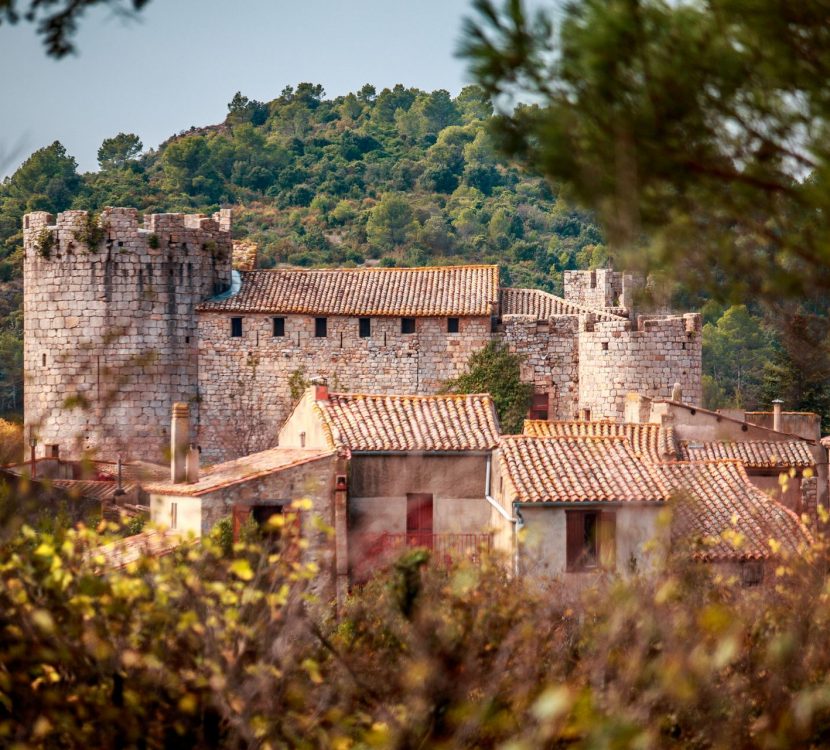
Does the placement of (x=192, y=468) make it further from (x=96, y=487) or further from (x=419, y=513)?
(x=96, y=487)

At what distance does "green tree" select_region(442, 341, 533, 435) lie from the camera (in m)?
39.7

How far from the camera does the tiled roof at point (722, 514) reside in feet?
83.4

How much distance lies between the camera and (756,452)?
3494 cm

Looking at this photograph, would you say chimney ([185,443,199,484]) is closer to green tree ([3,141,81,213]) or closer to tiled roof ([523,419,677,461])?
tiled roof ([523,419,677,461])

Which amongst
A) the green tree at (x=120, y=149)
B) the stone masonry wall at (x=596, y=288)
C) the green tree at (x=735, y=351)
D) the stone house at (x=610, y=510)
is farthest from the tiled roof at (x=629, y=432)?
the green tree at (x=120, y=149)

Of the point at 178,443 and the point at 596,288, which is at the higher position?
the point at 596,288

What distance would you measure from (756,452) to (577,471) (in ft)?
29.1

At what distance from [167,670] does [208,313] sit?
95.4 ft

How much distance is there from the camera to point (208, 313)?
40.3 metres

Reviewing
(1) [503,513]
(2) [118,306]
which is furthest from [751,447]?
(2) [118,306]

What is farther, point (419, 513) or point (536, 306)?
point (536, 306)

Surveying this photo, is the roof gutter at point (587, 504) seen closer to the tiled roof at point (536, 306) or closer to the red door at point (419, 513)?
the red door at point (419, 513)

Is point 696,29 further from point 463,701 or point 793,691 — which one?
point 793,691

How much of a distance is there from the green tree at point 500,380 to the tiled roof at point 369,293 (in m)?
1.01
